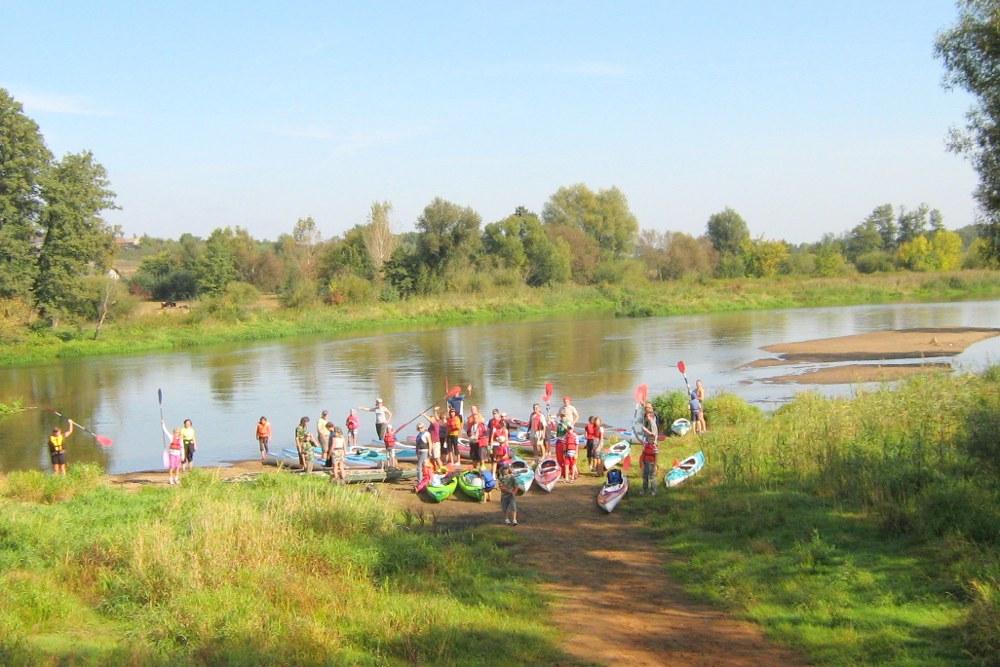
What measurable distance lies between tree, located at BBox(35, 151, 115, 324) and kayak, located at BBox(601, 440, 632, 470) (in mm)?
45432

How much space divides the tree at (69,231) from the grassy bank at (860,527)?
4891cm

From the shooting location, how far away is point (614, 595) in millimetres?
10852

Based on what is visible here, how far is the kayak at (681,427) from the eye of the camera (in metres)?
22.2

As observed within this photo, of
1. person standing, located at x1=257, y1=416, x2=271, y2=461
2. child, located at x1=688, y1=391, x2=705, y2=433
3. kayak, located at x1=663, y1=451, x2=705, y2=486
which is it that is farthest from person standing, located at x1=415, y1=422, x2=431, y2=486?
child, located at x1=688, y1=391, x2=705, y2=433

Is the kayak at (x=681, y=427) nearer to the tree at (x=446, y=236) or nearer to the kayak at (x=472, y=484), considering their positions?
the kayak at (x=472, y=484)

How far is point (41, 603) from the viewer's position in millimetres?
9648

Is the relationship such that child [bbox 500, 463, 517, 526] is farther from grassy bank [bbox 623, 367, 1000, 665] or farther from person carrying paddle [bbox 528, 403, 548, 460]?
person carrying paddle [bbox 528, 403, 548, 460]

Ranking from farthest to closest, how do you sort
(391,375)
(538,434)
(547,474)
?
(391,375) < (538,434) < (547,474)

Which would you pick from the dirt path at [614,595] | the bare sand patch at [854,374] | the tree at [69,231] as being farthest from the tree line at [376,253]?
the dirt path at [614,595]

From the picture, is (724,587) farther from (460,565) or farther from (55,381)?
(55,381)

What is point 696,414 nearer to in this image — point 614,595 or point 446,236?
point 614,595

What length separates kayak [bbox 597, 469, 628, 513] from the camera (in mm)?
A: 15242

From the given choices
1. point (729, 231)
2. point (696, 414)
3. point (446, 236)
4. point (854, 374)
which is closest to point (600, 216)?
point (729, 231)

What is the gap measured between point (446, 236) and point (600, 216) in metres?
35.5
